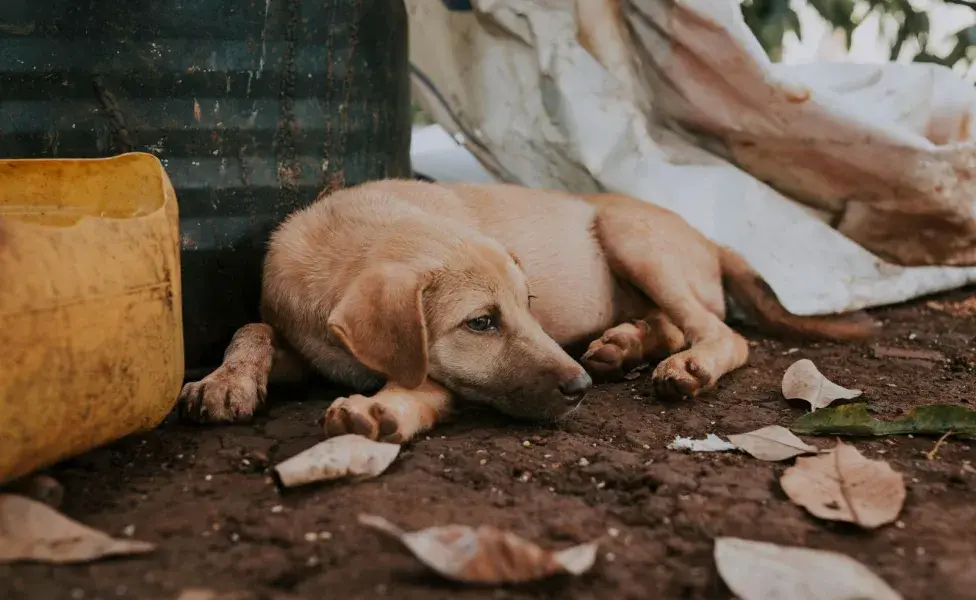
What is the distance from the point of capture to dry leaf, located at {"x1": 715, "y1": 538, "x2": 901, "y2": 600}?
1.66 m

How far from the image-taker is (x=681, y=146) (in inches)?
177

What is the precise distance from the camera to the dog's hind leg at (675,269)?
348 cm

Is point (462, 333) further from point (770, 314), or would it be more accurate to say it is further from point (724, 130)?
point (724, 130)

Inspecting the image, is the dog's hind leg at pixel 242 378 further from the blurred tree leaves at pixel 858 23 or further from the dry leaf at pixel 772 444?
the blurred tree leaves at pixel 858 23

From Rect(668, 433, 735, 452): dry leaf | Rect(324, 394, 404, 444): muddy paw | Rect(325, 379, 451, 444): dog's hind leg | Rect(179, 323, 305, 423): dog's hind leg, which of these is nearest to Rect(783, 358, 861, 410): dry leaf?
Rect(668, 433, 735, 452): dry leaf

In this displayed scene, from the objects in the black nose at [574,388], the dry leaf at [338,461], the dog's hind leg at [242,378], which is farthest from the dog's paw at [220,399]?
the black nose at [574,388]

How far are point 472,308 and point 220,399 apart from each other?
800 mm

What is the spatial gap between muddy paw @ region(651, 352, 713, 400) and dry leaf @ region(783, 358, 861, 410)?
0.91 ft

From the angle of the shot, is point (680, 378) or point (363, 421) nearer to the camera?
point (363, 421)

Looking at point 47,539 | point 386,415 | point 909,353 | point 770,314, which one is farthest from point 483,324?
point 909,353

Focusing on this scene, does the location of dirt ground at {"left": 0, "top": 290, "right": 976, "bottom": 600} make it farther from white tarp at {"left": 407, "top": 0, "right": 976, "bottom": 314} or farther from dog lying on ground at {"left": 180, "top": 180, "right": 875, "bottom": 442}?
white tarp at {"left": 407, "top": 0, "right": 976, "bottom": 314}

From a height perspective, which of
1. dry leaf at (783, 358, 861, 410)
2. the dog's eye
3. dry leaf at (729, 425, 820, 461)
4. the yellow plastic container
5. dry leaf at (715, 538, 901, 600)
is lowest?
dry leaf at (783, 358, 861, 410)

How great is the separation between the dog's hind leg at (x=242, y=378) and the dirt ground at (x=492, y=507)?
0.06 m

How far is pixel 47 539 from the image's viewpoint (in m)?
1.78
